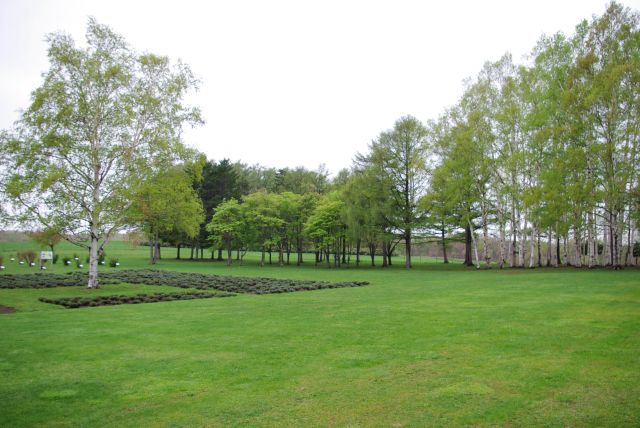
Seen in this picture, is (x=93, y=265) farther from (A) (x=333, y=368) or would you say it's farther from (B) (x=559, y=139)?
(B) (x=559, y=139)

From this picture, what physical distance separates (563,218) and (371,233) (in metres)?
18.2

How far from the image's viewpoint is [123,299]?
20172mm

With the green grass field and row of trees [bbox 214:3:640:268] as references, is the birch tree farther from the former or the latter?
row of trees [bbox 214:3:640:268]

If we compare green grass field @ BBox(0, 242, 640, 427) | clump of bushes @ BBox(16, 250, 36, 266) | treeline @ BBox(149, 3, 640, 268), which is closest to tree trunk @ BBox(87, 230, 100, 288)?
treeline @ BBox(149, 3, 640, 268)

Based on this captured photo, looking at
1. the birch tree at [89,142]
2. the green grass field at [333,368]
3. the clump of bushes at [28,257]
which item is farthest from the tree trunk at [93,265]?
the clump of bushes at [28,257]

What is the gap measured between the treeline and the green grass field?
66.5 feet

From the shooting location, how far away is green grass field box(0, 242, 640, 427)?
19.2 ft

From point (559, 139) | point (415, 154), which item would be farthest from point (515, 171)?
point (415, 154)

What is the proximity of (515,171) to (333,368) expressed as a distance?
111ft

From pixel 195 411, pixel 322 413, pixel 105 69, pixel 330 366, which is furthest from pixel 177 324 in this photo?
pixel 105 69

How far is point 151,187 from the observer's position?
24.6 metres

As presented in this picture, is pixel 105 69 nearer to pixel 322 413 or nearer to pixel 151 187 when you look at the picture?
pixel 151 187

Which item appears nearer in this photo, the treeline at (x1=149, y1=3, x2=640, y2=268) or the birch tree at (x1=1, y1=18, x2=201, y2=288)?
the birch tree at (x1=1, y1=18, x2=201, y2=288)

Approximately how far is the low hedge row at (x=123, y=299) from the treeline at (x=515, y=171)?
34.8 feet
